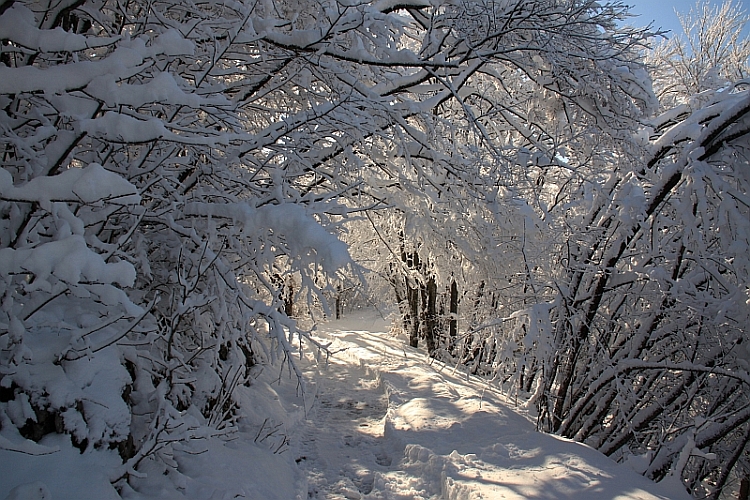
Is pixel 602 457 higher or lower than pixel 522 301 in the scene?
lower

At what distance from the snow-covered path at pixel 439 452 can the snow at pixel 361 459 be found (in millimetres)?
16

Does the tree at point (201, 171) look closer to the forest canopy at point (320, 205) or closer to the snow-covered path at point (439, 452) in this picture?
the forest canopy at point (320, 205)

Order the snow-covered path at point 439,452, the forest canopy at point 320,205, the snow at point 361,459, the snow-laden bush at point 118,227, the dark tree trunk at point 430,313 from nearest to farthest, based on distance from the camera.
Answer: the snow-laden bush at point 118,227, the forest canopy at point 320,205, the snow at point 361,459, the snow-covered path at point 439,452, the dark tree trunk at point 430,313

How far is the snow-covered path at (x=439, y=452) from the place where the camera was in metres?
4.22

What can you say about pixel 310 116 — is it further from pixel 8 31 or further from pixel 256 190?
pixel 8 31

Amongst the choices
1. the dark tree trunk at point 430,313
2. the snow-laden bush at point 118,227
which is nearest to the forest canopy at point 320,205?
the snow-laden bush at point 118,227

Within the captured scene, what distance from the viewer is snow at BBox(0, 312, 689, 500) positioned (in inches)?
100

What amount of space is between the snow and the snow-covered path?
2cm

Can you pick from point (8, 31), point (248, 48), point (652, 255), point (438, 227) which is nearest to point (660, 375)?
point (652, 255)

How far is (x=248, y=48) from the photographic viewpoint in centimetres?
418

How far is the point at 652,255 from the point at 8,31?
19.7ft

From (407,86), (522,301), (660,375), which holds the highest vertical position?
(407,86)

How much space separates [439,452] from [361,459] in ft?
3.96

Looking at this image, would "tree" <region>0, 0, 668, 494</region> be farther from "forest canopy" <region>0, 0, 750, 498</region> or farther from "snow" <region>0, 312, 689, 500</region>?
"snow" <region>0, 312, 689, 500</region>
